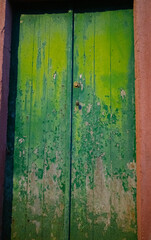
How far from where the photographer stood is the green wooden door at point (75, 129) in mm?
2061

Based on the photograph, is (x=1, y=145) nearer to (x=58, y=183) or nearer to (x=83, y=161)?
(x=58, y=183)

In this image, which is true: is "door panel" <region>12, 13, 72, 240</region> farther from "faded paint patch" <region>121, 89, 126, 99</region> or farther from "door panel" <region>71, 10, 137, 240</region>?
"faded paint patch" <region>121, 89, 126, 99</region>

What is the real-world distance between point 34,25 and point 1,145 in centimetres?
132

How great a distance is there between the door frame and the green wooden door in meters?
0.12

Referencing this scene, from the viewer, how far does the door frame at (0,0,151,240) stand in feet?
6.12

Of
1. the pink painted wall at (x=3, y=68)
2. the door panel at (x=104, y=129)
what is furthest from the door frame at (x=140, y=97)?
the door panel at (x=104, y=129)

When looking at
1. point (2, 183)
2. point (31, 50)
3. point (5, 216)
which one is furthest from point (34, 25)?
point (5, 216)

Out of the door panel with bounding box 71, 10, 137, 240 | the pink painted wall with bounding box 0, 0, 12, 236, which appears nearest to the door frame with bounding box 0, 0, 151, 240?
the pink painted wall with bounding box 0, 0, 12, 236

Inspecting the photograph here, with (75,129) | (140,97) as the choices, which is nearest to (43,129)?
(75,129)

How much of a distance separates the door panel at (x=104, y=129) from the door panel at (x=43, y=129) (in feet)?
0.34

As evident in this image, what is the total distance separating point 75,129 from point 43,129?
0.33 metres

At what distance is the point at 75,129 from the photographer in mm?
2184

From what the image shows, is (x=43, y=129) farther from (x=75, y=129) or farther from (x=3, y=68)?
(x=3, y=68)

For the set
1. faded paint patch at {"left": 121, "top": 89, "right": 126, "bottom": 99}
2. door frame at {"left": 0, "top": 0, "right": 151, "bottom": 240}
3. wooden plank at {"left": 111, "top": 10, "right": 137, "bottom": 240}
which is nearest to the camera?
door frame at {"left": 0, "top": 0, "right": 151, "bottom": 240}
